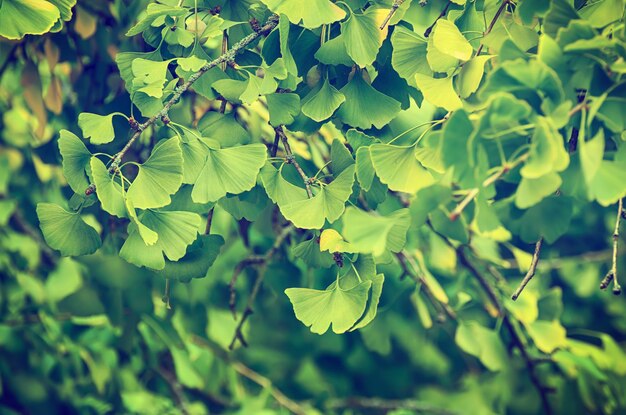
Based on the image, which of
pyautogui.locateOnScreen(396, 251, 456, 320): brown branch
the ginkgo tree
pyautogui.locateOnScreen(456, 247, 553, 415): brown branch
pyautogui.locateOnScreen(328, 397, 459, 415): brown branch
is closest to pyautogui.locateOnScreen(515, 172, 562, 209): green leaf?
the ginkgo tree

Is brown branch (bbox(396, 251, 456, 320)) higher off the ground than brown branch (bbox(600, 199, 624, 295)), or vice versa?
brown branch (bbox(600, 199, 624, 295))

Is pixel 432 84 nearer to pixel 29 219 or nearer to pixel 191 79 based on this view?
pixel 191 79

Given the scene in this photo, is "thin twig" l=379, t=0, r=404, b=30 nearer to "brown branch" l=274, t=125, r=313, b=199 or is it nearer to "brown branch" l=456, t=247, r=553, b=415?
"brown branch" l=274, t=125, r=313, b=199

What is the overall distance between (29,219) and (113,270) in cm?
45

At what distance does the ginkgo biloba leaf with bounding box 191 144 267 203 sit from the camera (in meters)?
0.61

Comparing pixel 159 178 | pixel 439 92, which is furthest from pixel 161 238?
pixel 439 92

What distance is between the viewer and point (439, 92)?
613 mm

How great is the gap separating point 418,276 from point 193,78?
0.46 m

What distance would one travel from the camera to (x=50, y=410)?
131cm

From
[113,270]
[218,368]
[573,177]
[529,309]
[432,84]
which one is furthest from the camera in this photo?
[218,368]

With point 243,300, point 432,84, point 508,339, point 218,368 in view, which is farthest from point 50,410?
point 432,84

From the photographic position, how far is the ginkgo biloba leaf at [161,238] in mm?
603

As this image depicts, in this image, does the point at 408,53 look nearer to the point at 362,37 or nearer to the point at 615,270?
the point at 362,37

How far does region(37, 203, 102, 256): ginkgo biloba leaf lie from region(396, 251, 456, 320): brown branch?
442mm
